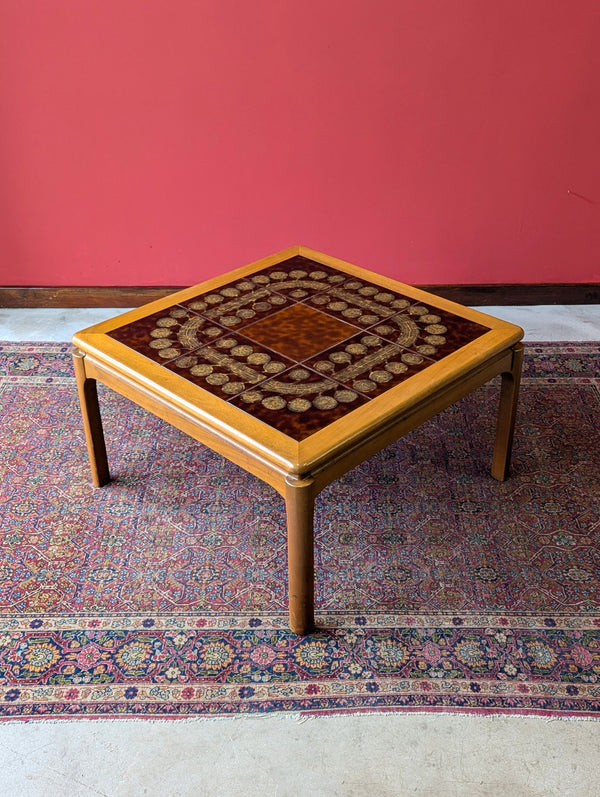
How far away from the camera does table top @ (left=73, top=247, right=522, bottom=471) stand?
80.7 inches

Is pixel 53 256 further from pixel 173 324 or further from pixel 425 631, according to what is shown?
pixel 425 631

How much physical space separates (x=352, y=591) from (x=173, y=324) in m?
0.91

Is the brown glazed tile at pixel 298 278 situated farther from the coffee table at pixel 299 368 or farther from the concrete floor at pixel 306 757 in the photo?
the concrete floor at pixel 306 757

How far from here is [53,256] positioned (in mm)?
3598

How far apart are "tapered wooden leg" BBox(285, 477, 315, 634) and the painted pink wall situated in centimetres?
183

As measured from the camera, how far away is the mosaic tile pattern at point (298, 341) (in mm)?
2127

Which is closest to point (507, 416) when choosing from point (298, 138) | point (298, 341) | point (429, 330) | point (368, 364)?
point (429, 330)

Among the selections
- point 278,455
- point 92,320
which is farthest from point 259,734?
point 92,320

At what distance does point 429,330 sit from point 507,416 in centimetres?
37

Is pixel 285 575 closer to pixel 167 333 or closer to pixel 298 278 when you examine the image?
pixel 167 333

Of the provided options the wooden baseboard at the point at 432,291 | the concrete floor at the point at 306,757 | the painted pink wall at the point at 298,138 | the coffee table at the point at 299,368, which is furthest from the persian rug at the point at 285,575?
the painted pink wall at the point at 298,138

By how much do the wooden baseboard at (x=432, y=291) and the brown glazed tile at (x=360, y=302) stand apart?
3.43 feet

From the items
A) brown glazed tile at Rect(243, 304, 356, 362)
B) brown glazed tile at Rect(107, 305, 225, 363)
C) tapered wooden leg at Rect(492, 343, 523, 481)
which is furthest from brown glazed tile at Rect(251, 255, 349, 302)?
tapered wooden leg at Rect(492, 343, 523, 481)

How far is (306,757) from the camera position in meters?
1.84
